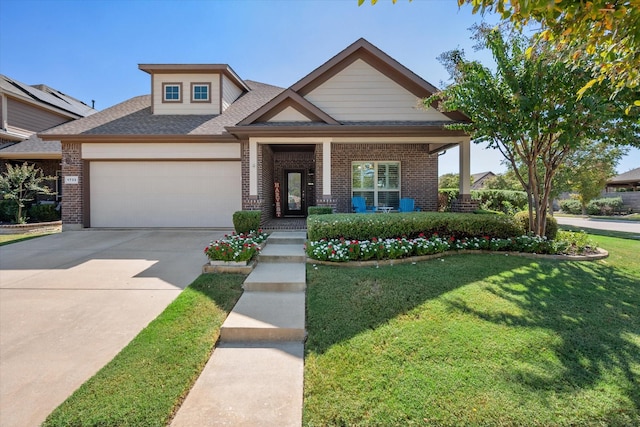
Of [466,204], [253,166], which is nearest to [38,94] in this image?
[253,166]

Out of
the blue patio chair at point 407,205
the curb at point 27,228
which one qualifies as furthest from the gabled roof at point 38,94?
the blue patio chair at point 407,205

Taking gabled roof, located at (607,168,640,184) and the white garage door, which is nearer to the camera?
the white garage door

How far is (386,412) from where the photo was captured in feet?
7.55

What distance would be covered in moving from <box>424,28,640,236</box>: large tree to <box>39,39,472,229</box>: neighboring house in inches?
87.6

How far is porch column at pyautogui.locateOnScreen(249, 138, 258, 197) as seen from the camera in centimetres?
920

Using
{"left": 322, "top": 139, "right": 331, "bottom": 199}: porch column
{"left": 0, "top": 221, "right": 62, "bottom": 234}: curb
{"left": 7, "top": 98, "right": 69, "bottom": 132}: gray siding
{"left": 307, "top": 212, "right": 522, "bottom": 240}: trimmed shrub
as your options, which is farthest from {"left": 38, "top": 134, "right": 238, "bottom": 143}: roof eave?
{"left": 7, "top": 98, "right": 69, "bottom": 132}: gray siding

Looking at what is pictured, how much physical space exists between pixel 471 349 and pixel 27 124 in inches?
859

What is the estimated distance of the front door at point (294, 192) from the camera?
42.3 feet

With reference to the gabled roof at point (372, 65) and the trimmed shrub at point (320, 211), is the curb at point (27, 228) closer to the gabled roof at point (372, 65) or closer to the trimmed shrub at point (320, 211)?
the trimmed shrub at point (320, 211)

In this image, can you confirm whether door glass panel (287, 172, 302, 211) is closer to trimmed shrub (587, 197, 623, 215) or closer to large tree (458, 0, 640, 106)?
large tree (458, 0, 640, 106)

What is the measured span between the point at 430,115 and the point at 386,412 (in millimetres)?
9179

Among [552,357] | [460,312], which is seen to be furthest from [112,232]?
[552,357]

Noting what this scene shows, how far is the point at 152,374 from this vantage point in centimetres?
273

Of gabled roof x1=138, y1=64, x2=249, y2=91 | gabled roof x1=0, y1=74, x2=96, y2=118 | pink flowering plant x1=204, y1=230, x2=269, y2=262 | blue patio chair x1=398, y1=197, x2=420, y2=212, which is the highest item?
gabled roof x1=0, y1=74, x2=96, y2=118
